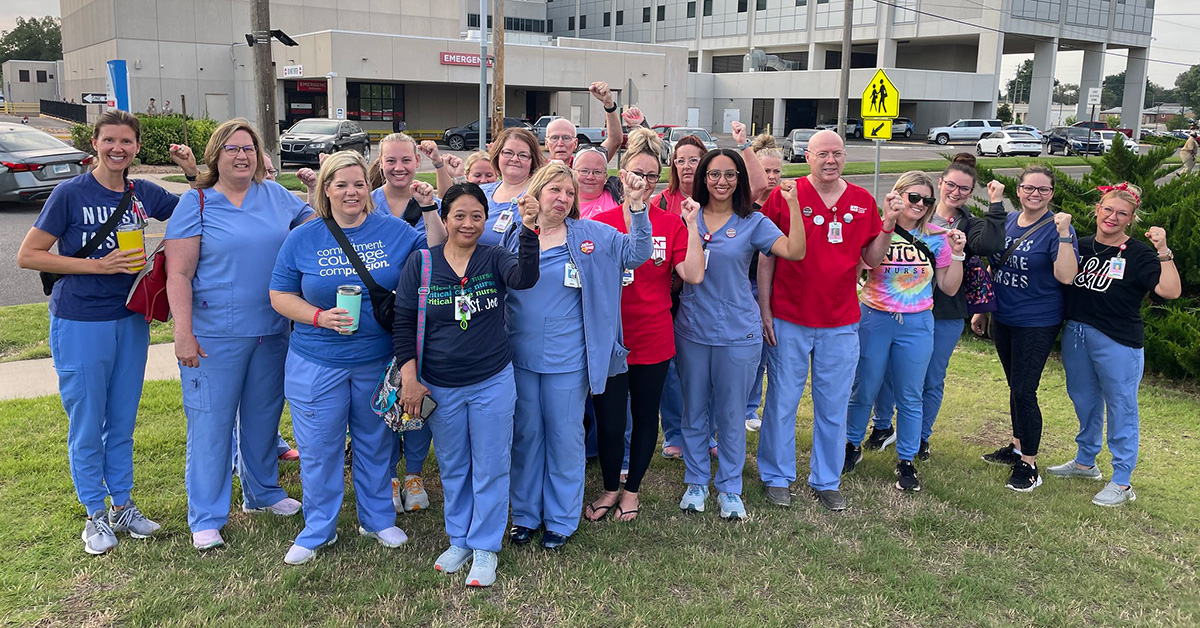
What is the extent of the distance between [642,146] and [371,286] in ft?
5.89

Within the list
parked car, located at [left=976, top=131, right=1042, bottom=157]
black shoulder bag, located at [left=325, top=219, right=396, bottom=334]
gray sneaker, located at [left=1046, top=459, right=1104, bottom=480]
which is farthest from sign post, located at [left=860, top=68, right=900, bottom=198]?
parked car, located at [left=976, top=131, right=1042, bottom=157]

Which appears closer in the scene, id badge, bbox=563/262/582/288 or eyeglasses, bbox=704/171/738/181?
id badge, bbox=563/262/582/288

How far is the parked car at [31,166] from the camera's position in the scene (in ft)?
48.0

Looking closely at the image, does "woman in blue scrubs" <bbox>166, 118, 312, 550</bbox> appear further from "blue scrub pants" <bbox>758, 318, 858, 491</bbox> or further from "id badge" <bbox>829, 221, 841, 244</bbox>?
"id badge" <bbox>829, 221, 841, 244</bbox>

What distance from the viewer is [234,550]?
408 centimetres

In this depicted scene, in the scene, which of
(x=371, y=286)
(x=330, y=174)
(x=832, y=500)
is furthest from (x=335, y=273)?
(x=832, y=500)

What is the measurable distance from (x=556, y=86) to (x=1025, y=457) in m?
42.0

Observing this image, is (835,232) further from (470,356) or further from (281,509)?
(281,509)

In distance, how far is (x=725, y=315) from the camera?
14.6ft

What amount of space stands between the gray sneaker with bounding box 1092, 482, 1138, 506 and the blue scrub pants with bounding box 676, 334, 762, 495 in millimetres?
2174

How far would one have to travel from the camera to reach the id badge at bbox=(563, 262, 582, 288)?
156 inches

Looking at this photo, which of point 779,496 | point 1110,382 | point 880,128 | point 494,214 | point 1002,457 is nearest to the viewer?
point 494,214

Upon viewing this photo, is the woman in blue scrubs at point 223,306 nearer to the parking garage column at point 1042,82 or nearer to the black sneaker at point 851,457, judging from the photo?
the black sneaker at point 851,457

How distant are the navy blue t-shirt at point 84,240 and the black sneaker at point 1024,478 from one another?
5090 millimetres
